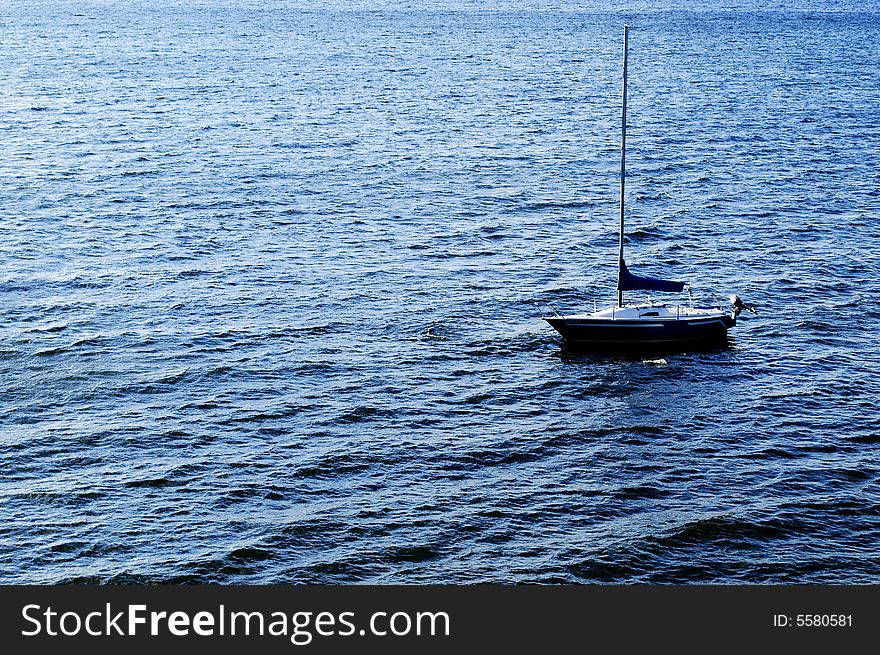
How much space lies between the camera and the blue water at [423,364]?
5703cm

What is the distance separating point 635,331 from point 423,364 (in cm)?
1296

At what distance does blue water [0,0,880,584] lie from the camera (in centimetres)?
5703

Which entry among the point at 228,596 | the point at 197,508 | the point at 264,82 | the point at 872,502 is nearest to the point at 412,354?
the point at 197,508

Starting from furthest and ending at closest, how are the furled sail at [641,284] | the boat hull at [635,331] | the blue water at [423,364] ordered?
the furled sail at [641,284]
the boat hull at [635,331]
the blue water at [423,364]

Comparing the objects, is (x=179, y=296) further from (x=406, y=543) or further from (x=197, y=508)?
(x=406, y=543)

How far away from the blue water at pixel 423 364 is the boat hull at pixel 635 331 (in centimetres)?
123

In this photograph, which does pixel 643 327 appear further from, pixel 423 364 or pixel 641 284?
pixel 423 364

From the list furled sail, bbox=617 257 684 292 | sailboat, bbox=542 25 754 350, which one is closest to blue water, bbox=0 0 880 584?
sailboat, bbox=542 25 754 350

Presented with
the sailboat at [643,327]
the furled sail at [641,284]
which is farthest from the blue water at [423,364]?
the furled sail at [641,284]

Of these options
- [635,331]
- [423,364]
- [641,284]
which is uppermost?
[641,284]

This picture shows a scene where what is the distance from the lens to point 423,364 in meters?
76.4

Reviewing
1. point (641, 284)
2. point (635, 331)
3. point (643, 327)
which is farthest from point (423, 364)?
point (641, 284)

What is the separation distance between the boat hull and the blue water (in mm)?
1227

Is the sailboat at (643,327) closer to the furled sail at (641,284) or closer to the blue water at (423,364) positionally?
the furled sail at (641,284)
